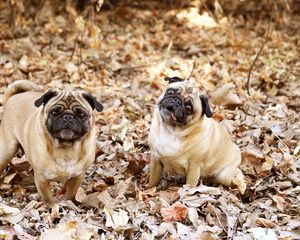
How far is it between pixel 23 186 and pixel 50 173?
0.87m

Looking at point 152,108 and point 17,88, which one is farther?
point 152,108

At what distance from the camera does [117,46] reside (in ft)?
34.5

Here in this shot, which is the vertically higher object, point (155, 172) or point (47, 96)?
point (47, 96)

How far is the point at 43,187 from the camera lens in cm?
527

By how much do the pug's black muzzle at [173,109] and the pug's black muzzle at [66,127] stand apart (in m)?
0.88

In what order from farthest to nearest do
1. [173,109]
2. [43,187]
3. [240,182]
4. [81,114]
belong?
1. [240,182]
2. [173,109]
3. [43,187]
4. [81,114]

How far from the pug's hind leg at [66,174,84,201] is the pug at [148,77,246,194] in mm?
820

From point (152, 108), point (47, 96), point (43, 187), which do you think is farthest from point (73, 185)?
point (152, 108)

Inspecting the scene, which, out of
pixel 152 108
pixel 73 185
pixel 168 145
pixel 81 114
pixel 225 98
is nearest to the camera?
pixel 81 114

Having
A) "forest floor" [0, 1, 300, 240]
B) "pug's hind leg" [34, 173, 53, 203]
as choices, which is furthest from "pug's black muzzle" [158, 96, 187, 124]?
"pug's hind leg" [34, 173, 53, 203]

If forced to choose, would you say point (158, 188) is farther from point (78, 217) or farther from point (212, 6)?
point (212, 6)

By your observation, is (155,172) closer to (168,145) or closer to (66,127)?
(168,145)

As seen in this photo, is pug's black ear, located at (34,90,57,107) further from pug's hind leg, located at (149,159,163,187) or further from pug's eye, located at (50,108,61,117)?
pug's hind leg, located at (149,159,163,187)

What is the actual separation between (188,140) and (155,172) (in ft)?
1.51
